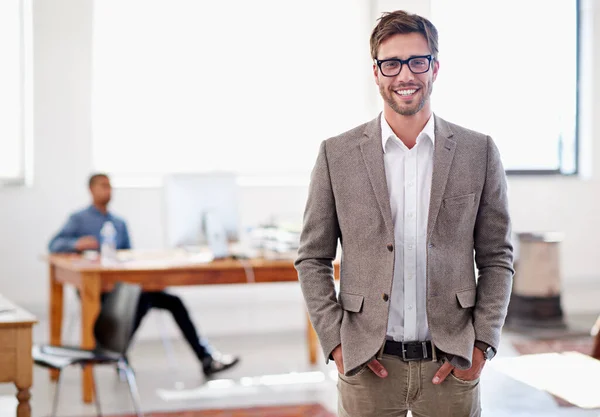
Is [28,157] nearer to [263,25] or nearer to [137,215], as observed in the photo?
[137,215]

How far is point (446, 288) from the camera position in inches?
73.7

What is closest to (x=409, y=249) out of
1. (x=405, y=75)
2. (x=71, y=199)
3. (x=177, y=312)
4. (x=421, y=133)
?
(x=421, y=133)

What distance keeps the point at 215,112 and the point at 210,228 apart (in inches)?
79.3

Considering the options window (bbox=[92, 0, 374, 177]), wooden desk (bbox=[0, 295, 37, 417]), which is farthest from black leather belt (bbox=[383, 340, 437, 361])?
window (bbox=[92, 0, 374, 177])

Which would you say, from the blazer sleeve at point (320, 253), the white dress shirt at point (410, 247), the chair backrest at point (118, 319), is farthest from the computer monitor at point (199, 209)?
the white dress shirt at point (410, 247)

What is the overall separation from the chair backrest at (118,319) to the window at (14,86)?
260 cm

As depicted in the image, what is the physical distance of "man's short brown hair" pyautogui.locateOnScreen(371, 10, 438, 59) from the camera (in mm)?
1863

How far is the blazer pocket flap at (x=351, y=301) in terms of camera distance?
74.7 inches

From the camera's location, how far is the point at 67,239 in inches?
222

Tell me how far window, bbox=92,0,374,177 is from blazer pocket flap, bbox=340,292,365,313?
503 centimetres

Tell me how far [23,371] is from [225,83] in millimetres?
4014

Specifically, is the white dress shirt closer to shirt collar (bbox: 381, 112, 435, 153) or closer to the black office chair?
shirt collar (bbox: 381, 112, 435, 153)

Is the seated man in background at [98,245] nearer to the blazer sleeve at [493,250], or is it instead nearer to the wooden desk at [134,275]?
the wooden desk at [134,275]

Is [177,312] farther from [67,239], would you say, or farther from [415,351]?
[415,351]
